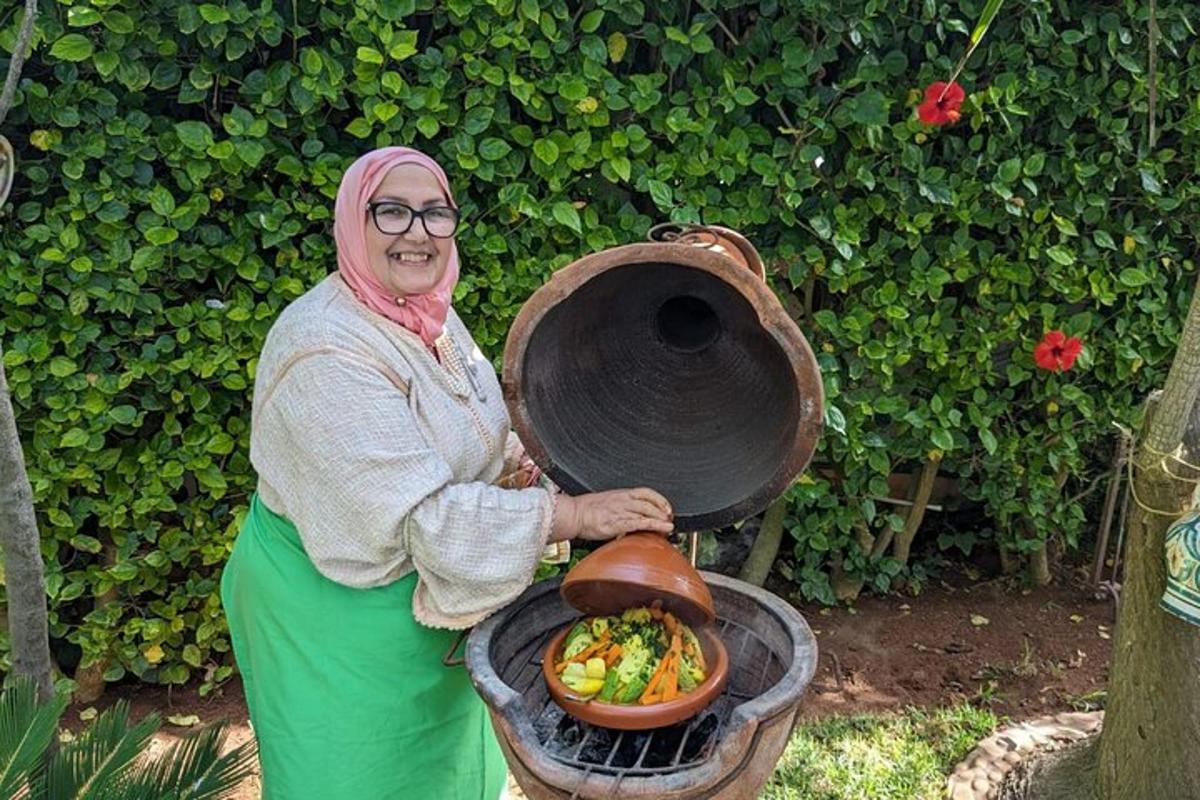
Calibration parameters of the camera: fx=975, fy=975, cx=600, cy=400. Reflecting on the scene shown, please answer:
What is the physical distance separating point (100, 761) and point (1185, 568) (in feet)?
7.31

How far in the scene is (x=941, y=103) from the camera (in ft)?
9.58

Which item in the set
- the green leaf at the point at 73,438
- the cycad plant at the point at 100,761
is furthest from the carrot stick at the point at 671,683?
the green leaf at the point at 73,438

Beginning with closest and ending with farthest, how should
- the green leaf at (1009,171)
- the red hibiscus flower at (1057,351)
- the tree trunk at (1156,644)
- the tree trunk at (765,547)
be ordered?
the tree trunk at (1156,644)
the green leaf at (1009,171)
the red hibiscus flower at (1057,351)
the tree trunk at (765,547)

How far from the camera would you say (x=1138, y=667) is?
241 centimetres

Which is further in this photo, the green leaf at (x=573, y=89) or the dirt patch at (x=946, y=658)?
the dirt patch at (x=946, y=658)

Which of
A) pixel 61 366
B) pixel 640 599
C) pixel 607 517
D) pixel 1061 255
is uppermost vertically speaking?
pixel 1061 255

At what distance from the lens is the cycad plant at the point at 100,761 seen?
177 centimetres

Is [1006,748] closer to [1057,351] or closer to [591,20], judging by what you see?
[1057,351]

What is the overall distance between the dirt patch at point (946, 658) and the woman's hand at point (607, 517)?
6.00 feet

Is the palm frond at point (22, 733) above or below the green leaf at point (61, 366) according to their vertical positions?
below

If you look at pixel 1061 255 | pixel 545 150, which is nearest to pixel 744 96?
pixel 545 150

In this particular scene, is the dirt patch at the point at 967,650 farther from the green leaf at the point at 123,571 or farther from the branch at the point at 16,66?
the branch at the point at 16,66

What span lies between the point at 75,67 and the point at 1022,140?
2.87 m

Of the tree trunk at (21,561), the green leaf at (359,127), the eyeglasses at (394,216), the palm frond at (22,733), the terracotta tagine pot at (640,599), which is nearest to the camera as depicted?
the terracotta tagine pot at (640,599)
